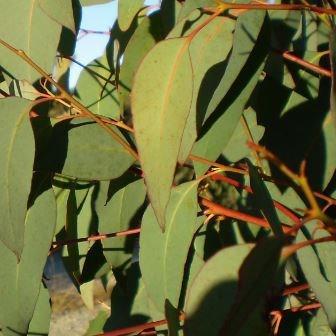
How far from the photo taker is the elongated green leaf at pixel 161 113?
940 mm

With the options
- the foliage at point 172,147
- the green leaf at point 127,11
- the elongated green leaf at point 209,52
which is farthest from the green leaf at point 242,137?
the green leaf at point 127,11

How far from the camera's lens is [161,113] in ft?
3.15

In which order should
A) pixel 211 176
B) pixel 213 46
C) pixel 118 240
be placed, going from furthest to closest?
1. pixel 118 240
2. pixel 211 176
3. pixel 213 46

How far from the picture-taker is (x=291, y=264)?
1.10m

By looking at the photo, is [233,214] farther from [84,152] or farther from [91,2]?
[91,2]

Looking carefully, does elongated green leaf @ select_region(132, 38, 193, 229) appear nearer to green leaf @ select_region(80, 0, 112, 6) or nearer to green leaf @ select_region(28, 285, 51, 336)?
green leaf @ select_region(80, 0, 112, 6)

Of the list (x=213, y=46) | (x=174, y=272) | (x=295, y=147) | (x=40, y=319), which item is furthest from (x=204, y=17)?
(x=40, y=319)

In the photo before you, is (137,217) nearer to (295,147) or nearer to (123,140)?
(123,140)

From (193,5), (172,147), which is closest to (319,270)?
(172,147)

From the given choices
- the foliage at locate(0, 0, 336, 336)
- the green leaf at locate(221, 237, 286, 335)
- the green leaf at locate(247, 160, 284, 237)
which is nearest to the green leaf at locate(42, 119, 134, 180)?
the foliage at locate(0, 0, 336, 336)

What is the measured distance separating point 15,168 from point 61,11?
Answer: 23cm

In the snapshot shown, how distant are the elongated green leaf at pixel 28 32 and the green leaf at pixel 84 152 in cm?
10

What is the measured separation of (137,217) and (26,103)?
0.27 m

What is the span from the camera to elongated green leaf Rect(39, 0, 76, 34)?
3.74ft
